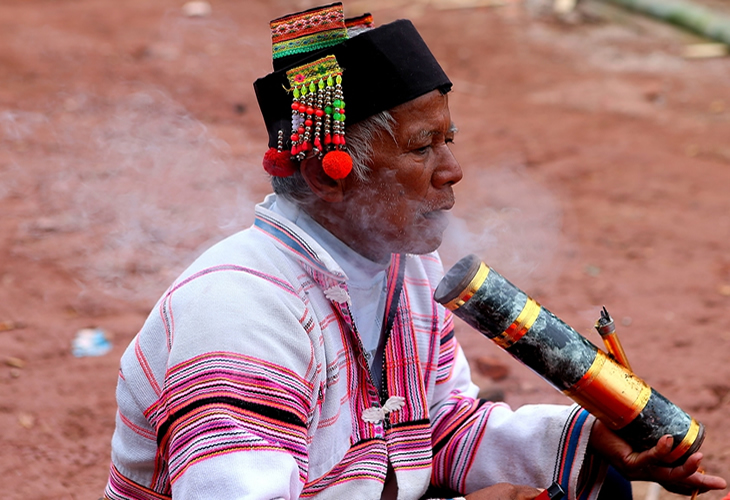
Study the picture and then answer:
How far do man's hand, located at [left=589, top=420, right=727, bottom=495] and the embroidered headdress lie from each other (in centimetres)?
112

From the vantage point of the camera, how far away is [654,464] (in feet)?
7.46

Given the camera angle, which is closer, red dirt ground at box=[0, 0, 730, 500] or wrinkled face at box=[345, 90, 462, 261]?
wrinkled face at box=[345, 90, 462, 261]

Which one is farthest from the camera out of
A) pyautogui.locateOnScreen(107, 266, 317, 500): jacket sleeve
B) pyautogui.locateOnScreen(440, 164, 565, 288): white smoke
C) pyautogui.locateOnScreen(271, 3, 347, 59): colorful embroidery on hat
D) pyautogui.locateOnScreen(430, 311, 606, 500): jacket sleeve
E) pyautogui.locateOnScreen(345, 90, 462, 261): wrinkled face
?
pyautogui.locateOnScreen(440, 164, 565, 288): white smoke

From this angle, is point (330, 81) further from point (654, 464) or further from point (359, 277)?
point (654, 464)

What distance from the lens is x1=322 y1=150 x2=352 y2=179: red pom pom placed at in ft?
6.85

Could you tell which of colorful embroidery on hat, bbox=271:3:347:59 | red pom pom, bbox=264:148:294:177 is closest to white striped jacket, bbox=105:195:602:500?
red pom pom, bbox=264:148:294:177

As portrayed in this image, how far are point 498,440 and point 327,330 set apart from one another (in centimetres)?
79

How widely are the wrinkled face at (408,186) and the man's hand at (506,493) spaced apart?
2.33ft

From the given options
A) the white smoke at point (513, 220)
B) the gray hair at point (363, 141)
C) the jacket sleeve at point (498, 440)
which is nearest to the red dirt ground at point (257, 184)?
the white smoke at point (513, 220)

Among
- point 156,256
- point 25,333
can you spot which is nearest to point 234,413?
point 25,333

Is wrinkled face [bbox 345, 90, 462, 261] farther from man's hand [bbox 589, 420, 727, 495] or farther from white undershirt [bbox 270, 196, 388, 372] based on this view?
man's hand [bbox 589, 420, 727, 495]

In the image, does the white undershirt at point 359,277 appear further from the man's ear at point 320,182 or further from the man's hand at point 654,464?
the man's hand at point 654,464

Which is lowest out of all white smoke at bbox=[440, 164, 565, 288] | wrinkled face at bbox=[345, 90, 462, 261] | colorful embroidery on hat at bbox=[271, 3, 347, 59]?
white smoke at bbox=[440, 164, 565, 288]

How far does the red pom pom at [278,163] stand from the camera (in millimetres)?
2170
